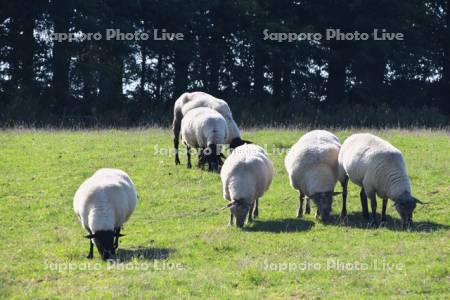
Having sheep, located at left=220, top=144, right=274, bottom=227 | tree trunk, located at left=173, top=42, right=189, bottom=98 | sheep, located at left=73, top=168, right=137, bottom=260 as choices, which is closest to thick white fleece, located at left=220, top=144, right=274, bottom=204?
sheep, located at left=220, top=144, right=274, bottom=227

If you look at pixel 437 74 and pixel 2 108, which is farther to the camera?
pixel 437 74

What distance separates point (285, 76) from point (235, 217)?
29.7 m

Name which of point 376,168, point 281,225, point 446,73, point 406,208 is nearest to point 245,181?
point 281,225

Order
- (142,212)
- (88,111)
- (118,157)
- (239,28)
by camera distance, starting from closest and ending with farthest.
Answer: (142,212) < (118,157) < (88,111) < (239,28)

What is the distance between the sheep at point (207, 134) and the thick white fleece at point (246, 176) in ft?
12.0

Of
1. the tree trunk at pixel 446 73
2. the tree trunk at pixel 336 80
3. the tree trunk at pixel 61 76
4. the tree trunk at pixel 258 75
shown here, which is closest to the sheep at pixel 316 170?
the tree trunk at pixel 61 76

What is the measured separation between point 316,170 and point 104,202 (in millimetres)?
4436

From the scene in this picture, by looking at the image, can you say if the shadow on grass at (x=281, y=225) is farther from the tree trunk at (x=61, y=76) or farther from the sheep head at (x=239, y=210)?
the tree trunk at (x=61, y=76)

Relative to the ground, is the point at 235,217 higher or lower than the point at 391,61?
lower

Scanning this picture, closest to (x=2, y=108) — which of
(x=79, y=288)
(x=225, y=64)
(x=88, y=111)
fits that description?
(x=88, y=111)

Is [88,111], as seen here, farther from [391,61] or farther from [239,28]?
[391,61]

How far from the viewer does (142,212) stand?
1708cm

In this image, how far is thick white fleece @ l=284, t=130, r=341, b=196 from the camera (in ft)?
52.1

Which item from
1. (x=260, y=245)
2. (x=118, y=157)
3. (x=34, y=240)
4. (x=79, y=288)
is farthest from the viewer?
(x=118, y=157)
